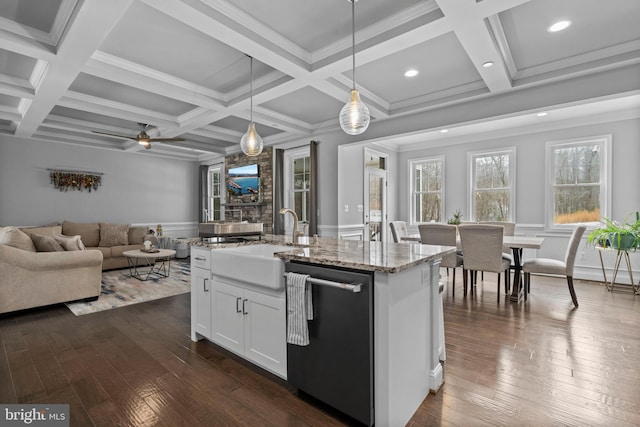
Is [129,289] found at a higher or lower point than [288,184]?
lower

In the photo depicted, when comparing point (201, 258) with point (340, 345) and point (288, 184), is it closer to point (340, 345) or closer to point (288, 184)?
point (340, 345)

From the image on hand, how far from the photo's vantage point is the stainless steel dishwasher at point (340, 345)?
5.13ft

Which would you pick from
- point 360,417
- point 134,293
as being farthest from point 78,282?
point 360,417

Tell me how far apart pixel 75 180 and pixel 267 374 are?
6.67m

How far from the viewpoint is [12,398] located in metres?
1.90

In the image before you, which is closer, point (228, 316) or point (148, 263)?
point (228, 316)

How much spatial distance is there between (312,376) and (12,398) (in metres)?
1.87

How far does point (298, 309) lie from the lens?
1.78 meters

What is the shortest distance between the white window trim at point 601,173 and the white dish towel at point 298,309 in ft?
18.3

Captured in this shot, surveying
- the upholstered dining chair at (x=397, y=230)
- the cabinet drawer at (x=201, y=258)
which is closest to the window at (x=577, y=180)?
the upholstered dining chair at (x=397, y=230)

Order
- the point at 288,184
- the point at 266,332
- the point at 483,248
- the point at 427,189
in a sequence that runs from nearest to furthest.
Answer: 1. the point at 266,332
2. the point at 483,248
3. the point at 288,184
4. the point at 427,189

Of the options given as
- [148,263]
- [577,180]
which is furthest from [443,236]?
[148,263]

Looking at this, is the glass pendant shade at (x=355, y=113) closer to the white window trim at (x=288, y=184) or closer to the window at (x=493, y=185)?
the white window trim at (x=288, y=184)

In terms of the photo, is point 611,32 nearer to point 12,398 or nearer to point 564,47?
point 564,47
